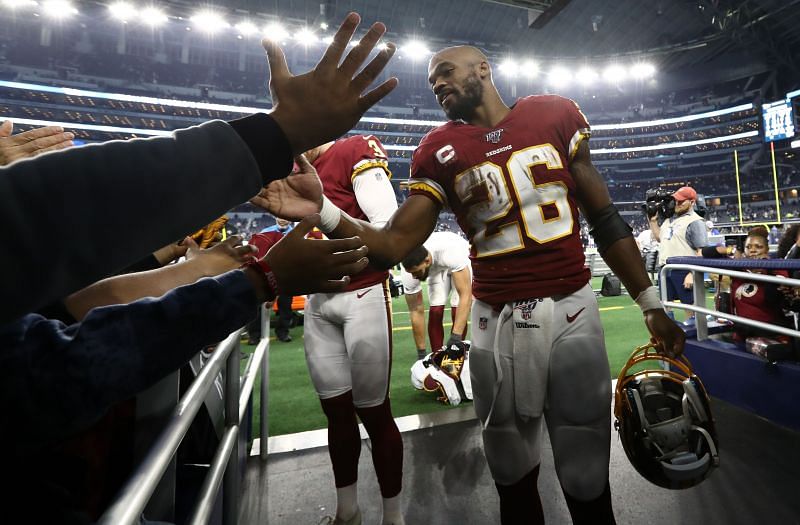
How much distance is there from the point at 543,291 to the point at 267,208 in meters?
1.02

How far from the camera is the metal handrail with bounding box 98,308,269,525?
58 centimetres

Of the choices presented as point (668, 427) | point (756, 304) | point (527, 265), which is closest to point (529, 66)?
point (756, 304)

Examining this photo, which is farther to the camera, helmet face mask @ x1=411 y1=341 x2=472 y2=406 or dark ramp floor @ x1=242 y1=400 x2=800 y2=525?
helmet face mask @ x1=411 y1=341 x2=472 y2=406

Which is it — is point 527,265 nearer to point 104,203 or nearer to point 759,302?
point 104,203

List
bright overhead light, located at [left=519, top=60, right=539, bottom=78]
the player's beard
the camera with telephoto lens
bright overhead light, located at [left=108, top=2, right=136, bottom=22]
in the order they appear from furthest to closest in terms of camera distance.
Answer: bright overhead light, located at [left=519, top=60, right=539, bottom=78]
bright overhead light, located at [left=108, top=2, right=136, bottom=22]
the camera with telephoto lens
the player's beard

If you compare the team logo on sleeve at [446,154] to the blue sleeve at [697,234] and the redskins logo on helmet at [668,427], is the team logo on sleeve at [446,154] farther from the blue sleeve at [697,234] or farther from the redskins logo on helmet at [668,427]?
the blue sleeve at [697,234]

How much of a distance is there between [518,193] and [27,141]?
2.03m

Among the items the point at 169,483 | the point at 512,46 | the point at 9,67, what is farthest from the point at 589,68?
the point at 9,67

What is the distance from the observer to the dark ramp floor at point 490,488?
2129 millimetres

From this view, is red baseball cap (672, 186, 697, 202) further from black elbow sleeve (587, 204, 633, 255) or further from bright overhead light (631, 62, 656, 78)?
bright overhead light (631, 62, 656, 78)

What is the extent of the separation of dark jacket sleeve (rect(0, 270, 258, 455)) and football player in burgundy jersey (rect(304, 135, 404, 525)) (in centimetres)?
133

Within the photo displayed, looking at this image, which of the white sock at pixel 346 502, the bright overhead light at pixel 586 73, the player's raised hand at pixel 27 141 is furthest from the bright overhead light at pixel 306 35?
the white sock at pixel 346 502

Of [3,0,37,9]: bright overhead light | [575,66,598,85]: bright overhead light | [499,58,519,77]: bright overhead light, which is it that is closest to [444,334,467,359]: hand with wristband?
[499,58,519,77]: bright overhead light

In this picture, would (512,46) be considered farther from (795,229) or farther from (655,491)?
(655,491)
